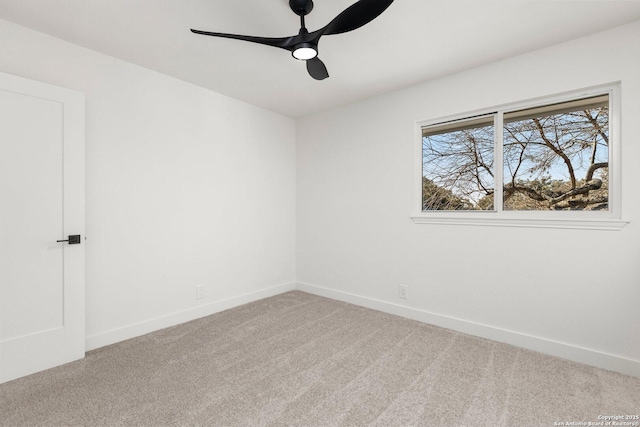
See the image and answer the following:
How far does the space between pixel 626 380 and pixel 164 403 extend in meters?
2.94

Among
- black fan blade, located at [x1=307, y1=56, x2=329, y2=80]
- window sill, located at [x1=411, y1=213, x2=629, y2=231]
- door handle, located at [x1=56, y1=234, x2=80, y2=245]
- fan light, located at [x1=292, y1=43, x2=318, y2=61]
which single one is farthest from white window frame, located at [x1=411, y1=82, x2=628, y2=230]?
door handle, located at [x1=56, y1=234, x2=80, y2=245]

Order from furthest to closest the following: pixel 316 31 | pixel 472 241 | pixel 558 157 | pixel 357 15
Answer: pixel 472 241 → pixel 558 157 → pixel 316 31 → pixel 357 15

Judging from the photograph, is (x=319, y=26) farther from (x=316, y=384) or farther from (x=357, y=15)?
(x=316, y=384)

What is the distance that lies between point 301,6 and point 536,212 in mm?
2378

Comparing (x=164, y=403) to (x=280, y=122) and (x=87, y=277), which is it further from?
(x=280, y=122)

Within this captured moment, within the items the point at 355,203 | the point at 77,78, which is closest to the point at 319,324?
the point at 355,203

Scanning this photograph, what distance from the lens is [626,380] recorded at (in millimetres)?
1994

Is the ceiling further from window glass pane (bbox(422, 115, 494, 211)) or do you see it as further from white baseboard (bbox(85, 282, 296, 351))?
white baseboard (bbox(85, 282, 296, 351))

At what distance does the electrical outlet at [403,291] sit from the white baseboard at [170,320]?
1609 millimetres

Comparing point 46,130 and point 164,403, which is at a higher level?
point 46,130

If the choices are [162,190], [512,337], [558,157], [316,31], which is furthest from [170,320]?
[558,157]

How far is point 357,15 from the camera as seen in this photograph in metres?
1.56

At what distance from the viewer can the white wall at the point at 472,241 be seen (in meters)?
2.12

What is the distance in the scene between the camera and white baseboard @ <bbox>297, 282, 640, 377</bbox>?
212 cm
